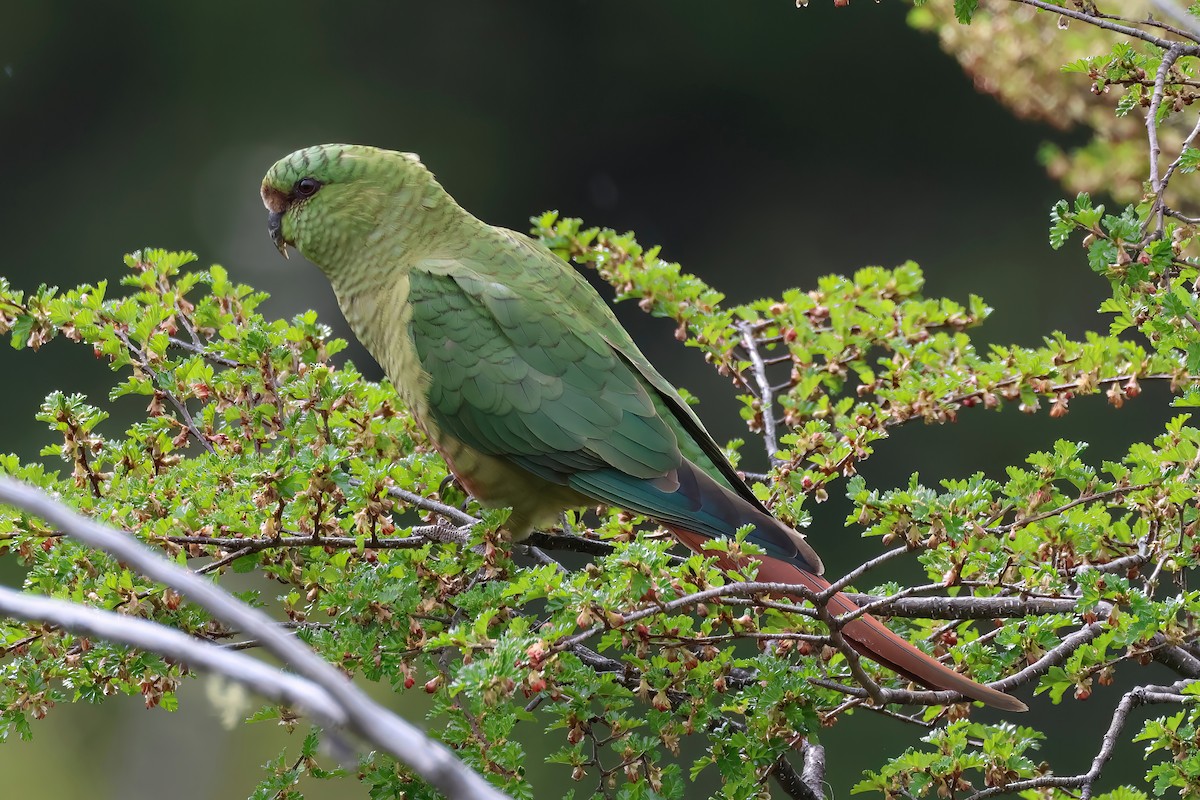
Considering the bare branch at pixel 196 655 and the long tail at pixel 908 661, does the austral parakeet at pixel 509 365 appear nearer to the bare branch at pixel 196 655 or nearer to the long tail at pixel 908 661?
the long tail at pixel 908 661

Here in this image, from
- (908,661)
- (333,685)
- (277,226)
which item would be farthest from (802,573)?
(277,226)

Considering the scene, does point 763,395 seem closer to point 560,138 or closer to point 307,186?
point 307,186

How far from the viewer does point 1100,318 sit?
21.1 ft

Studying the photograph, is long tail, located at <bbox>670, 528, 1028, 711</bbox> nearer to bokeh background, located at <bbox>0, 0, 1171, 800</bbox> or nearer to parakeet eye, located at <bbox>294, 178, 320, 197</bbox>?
parakeet eye, located at <bbox>294, 178, 320, 197</bbox>

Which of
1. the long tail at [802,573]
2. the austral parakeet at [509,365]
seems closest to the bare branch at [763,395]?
the austral parakeet at [509,365]

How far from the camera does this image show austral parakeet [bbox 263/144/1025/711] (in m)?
1.89

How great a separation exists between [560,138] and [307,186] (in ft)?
18.8

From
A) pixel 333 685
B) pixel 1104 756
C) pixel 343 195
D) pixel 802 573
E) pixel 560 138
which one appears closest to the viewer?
pixel 333 685

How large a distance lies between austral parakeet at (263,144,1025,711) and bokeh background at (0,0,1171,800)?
4.56 metres

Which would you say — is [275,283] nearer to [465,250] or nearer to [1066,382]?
[465,250]

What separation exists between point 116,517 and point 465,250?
0.84 meters

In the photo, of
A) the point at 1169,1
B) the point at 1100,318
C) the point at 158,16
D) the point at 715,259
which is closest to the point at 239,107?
the point at 158,16

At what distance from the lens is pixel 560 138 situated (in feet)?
25.8

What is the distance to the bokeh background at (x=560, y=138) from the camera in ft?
23.9
